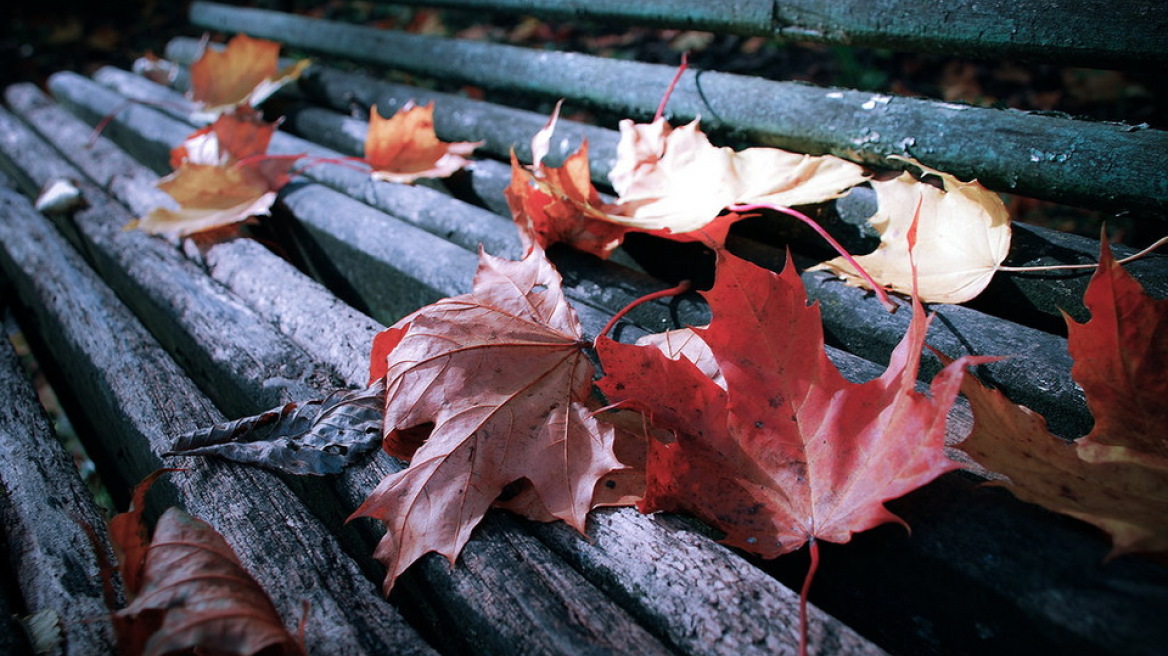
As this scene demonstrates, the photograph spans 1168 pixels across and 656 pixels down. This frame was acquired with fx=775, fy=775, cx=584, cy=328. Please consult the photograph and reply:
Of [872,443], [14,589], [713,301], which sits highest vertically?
[713,301]

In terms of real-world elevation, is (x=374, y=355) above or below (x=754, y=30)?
below

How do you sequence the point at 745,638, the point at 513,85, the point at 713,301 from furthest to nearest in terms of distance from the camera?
the point at 513,85 < the point at 713,301 < the point at 745,638

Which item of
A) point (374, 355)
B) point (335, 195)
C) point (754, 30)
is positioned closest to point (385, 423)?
point (374, 355)

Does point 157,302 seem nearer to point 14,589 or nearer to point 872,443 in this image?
point 14,589

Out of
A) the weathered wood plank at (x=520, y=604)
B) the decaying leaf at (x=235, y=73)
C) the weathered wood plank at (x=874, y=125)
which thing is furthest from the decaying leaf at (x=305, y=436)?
the decaying leaf at (x=235, y=73)

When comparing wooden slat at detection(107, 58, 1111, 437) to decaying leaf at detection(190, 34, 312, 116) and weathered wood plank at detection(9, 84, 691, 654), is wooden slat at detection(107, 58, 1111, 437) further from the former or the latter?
decaying leaf at detection(190, 34, 312, 116)

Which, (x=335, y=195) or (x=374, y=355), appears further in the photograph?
(x=335, y=195)

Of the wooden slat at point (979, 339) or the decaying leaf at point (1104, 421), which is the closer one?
the decaying leaf at point (1104, 421)

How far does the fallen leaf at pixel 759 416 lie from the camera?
0.79 m

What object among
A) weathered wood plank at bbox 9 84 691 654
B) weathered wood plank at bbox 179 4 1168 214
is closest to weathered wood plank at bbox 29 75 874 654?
weathered wood plank at bbox 9 84 691 654

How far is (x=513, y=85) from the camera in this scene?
2.09 metres

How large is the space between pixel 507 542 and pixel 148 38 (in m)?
4.94

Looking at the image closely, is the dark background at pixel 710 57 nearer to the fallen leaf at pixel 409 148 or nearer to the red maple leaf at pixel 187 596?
the fallen leaf at pixel 409 148

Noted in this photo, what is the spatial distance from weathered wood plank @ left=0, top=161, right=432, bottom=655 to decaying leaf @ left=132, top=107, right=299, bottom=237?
0.21m
